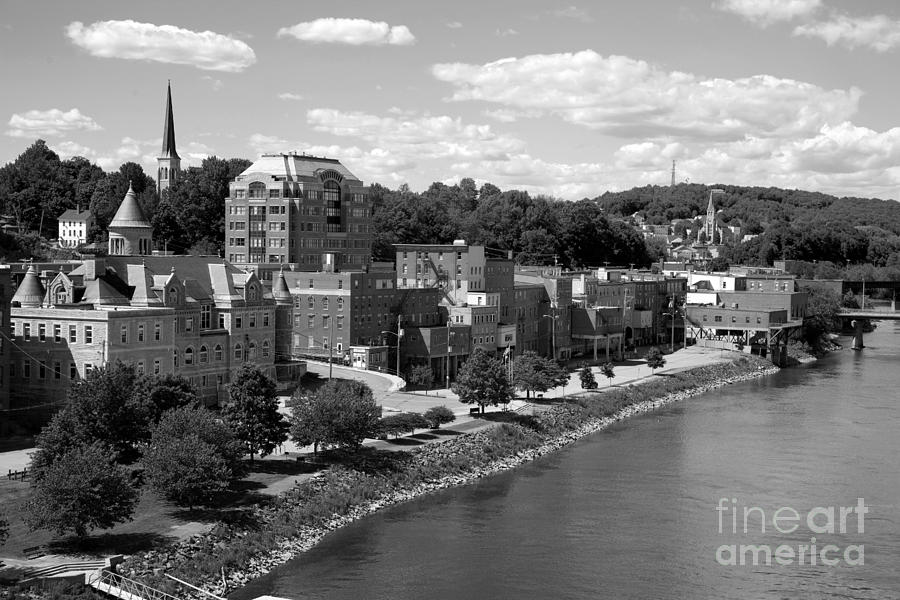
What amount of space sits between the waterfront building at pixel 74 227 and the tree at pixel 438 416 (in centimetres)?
7530

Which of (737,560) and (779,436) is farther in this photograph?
(779,436)

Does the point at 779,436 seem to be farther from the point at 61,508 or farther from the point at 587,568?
the point at 61,508

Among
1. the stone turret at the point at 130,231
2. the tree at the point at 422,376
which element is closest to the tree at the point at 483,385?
the tree at the point at 422,376

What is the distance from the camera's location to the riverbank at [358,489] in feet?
130

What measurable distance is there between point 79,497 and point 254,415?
510 inches

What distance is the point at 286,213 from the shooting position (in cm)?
9962

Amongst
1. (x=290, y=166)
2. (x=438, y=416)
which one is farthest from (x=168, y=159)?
(x=438, y=416)

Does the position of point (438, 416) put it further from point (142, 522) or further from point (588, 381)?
point (142, 522)

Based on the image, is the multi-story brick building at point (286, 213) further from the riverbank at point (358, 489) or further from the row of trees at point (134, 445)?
the row of trees at point (134, 445)

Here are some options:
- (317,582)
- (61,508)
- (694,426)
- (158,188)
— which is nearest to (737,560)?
(317,582)

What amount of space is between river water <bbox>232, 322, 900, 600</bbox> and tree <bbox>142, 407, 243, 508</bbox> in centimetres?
458

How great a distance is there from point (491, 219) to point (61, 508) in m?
125

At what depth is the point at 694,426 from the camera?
73000 mm

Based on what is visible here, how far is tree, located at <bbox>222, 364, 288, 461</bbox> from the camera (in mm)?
50344
